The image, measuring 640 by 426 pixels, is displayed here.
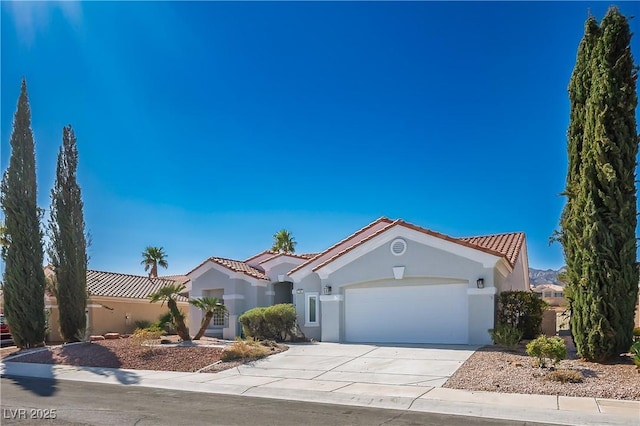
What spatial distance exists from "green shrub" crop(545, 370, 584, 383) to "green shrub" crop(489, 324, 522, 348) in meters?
4.39

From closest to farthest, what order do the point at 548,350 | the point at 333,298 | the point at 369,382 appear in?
the point at 548,350 → the point at 369,382 → the point at 333,298

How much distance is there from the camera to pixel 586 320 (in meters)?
13.1

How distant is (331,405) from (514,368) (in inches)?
205

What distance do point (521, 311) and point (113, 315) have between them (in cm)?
2434

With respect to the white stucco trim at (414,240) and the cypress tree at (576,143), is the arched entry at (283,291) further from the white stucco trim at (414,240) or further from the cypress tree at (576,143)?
the cypress tree at (576,143)

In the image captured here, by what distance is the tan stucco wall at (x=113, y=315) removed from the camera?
28845 millimetres

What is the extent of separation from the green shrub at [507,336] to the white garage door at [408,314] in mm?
1761

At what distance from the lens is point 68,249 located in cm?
2350

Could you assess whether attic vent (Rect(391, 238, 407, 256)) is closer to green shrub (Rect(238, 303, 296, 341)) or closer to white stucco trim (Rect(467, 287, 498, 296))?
white stucco trim (Rect(467, 287, 498, 296))

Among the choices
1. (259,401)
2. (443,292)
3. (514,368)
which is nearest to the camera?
(259,401)

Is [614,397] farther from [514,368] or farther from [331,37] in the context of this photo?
[331,37]

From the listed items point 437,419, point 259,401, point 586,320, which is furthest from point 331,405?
point 586,320

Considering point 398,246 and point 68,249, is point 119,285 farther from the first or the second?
point 398,246

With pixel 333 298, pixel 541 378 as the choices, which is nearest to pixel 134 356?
pixel 333 298
